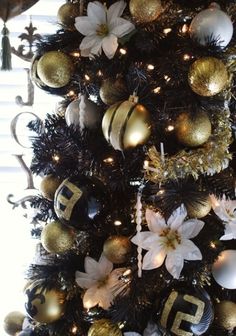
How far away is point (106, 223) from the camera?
918mm

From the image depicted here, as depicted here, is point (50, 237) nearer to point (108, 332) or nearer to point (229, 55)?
point (108, 332)

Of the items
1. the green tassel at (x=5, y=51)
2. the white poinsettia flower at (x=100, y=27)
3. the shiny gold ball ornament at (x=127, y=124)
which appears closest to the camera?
the shiny gold ball ornament at (x=127, y=124)

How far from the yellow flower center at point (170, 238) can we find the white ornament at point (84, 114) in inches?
9.2

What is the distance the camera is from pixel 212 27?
0.83 m

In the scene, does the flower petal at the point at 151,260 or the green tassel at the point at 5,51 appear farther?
the green tassel at the point at 5,51

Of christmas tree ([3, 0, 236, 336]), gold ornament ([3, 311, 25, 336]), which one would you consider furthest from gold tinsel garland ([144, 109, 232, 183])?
gold ornament ([3, 311, 25, 336])

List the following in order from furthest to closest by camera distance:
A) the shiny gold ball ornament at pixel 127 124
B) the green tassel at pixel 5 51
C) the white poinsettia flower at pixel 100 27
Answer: the green tassel at pixel 5 51 → the white poinsettia flower at pixel 100 27 → the shiny gold ball ornament at pixel 127 124

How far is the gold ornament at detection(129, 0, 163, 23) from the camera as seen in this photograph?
88cm

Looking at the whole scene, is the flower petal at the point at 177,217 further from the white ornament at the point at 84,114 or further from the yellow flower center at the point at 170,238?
the white ornament at the point at 84,114

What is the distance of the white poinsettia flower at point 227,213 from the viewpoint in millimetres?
865

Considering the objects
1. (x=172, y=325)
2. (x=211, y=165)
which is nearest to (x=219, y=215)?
(x=211, y=165)

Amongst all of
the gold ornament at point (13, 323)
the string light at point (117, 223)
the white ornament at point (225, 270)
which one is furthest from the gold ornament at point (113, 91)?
the gold ornament at point (13, 323)

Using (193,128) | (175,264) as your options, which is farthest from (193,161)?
(175,264)

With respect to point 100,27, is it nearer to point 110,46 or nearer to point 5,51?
point 110,46
